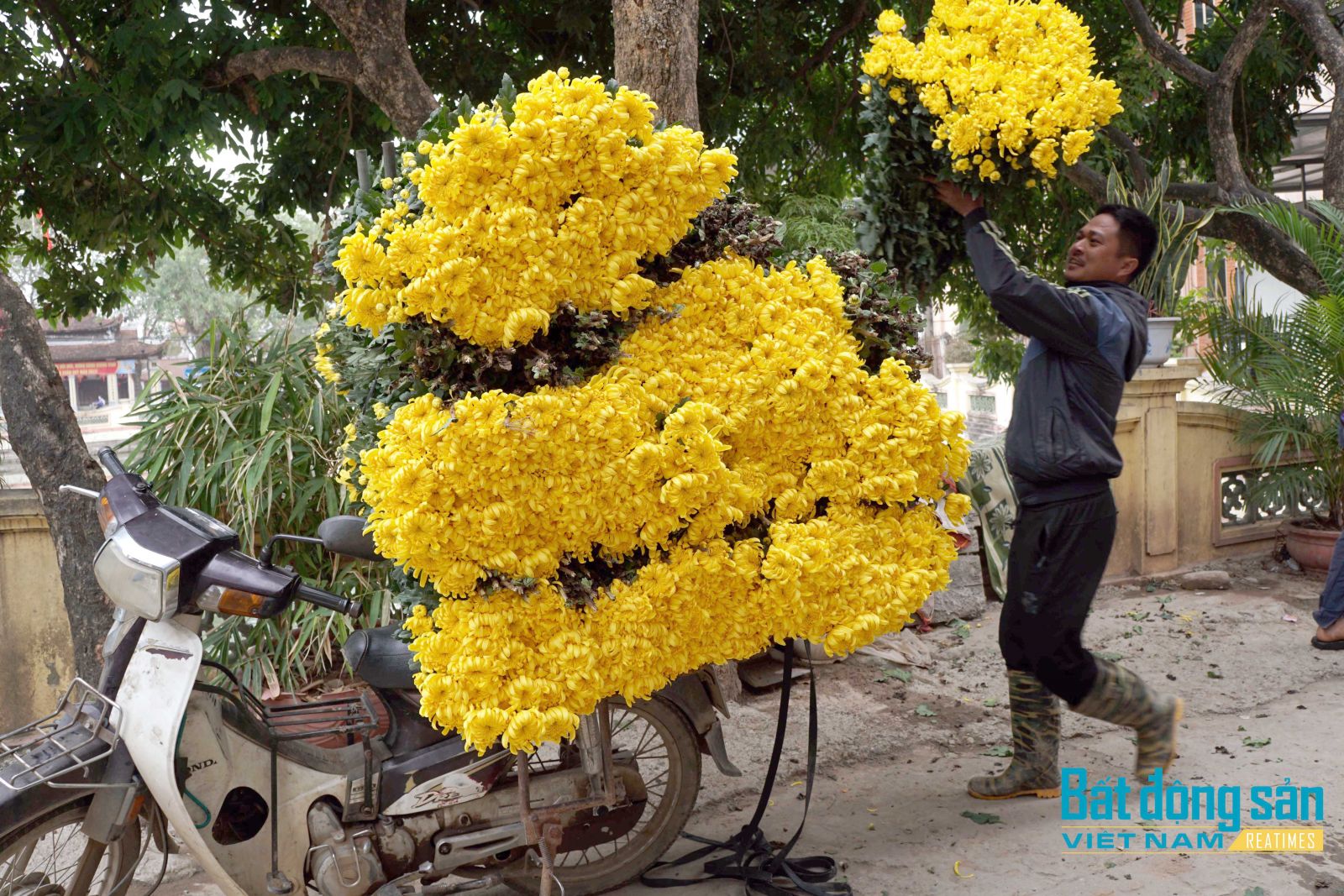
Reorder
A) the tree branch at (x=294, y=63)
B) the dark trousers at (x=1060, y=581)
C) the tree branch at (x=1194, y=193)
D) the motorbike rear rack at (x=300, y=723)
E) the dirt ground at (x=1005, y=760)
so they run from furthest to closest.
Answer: the tree branch at (x=1194, y=193) < the tree branch at (x=294, y=63) < the dark trousers at (x=1060, y=581) < the dirt ground at (x=1005, y=760) < the motorbike rear rack at (x=300, y=723)

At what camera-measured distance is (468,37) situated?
721 centimetres

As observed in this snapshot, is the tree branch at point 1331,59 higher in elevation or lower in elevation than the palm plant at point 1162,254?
higher

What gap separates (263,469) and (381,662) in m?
1.91

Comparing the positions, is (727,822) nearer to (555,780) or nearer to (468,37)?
(555,780)

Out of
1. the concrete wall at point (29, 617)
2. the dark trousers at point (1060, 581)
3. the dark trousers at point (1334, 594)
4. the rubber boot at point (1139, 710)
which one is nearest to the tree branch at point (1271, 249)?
the dark trousers at point (1334, 594)

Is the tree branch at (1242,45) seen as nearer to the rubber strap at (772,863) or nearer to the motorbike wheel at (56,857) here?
the rubber strap at (772,863)

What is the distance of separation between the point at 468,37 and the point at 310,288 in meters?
2.02

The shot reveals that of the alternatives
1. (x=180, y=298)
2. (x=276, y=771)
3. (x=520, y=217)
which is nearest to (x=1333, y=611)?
(x=520, y=217)

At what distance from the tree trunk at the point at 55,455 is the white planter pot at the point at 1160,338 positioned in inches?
222

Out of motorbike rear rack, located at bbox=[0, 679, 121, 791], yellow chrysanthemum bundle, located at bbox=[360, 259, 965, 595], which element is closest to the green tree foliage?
motorbike rear rack, located at bbox=[0, 679, 121, 791]

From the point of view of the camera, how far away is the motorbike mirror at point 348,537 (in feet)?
8.63

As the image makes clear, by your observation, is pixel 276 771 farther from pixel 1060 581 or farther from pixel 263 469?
pixel 1060 581

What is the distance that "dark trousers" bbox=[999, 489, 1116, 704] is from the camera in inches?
129

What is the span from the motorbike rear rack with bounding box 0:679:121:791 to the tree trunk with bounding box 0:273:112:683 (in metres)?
1.81
